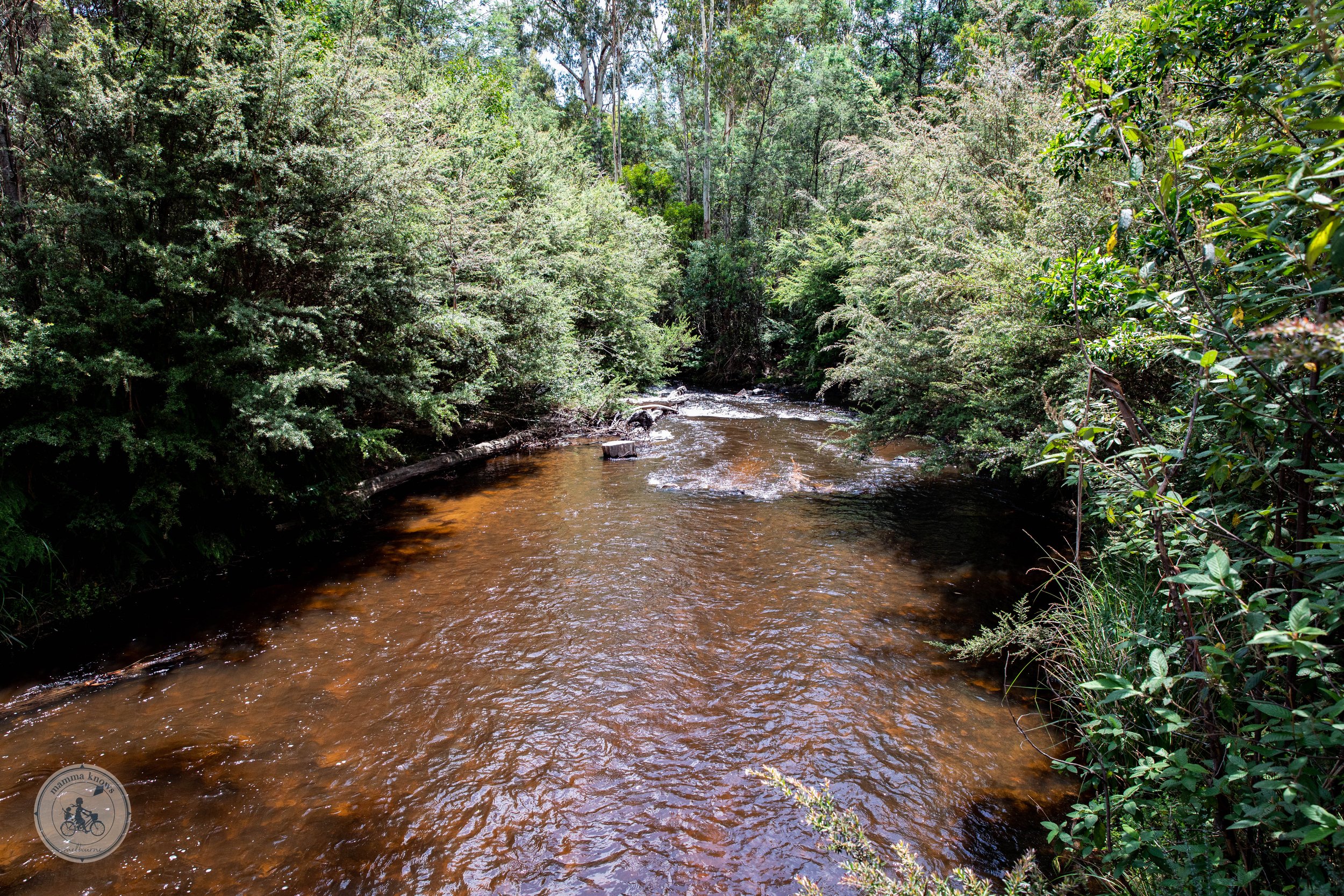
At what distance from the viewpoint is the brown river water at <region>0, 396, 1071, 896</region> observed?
3311 mm

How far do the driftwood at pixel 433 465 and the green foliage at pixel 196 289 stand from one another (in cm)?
70

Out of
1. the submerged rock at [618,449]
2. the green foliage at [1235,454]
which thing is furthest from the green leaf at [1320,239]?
the submerged rock at [618,449]

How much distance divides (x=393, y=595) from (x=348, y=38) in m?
8.86

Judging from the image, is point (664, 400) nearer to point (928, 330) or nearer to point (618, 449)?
→ point (618, 449)

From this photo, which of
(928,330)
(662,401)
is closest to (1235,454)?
(928,330)

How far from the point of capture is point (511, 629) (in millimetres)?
5707

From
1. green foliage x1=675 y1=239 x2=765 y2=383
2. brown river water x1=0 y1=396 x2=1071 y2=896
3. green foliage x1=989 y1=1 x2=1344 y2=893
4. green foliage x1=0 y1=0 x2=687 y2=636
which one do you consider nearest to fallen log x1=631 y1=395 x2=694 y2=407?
green foliage x1=675 y1=239 x2=765 y2=383

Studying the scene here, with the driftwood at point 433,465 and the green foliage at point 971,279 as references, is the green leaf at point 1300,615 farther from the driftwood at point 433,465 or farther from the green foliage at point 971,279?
the driftwood at point 433,465

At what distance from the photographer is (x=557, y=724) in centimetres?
443

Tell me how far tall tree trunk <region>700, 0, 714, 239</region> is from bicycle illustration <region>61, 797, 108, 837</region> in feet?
91.4

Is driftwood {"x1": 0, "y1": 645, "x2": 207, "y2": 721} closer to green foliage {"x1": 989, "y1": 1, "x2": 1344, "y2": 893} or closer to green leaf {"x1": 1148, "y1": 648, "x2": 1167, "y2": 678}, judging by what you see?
green foliage {"x1": 989, "y1": 1, "x2": 1344, "y2": 893}

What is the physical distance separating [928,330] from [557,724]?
7276 millimetres

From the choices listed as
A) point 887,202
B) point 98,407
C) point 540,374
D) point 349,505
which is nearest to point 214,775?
point 98,407

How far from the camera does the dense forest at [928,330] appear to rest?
71.3 inches
